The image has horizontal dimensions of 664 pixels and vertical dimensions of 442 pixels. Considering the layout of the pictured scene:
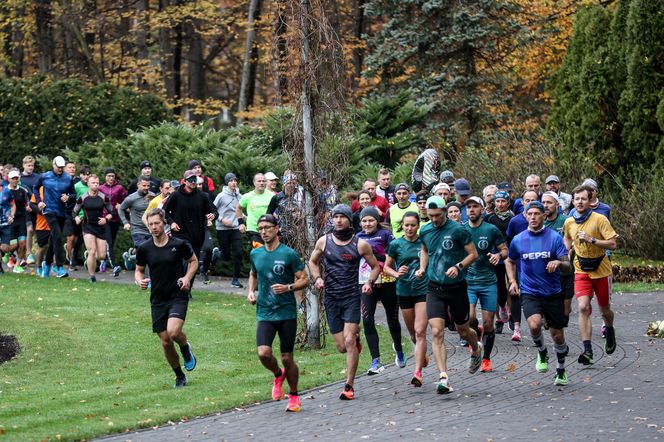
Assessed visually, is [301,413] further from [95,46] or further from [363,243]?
[95,46]

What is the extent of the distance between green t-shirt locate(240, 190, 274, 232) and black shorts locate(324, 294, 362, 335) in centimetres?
788

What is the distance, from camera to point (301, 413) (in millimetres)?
11648

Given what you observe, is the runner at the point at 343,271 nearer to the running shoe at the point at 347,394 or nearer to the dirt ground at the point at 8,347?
the running shoe at the point at 347,394

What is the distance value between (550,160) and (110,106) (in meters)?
12.1

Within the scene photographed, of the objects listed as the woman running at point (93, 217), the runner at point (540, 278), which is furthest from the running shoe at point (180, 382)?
the woman running at point (93, 217)

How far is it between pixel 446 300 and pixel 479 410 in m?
1.69

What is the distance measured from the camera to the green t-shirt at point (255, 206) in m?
20.8

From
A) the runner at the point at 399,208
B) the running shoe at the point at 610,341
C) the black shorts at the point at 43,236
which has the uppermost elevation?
the runner at the point at 399,208

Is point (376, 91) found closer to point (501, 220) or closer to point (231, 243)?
point (231, 243)

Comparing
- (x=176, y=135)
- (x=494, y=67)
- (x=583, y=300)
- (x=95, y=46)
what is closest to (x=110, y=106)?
(x=176, y=135)

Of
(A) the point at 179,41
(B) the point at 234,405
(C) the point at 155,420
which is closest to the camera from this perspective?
(C) the point at 155,420

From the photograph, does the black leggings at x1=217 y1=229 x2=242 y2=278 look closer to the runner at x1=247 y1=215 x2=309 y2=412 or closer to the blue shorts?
the blue shorts

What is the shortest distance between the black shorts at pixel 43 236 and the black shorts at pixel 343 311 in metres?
12.2

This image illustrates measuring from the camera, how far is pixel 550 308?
13086mm
